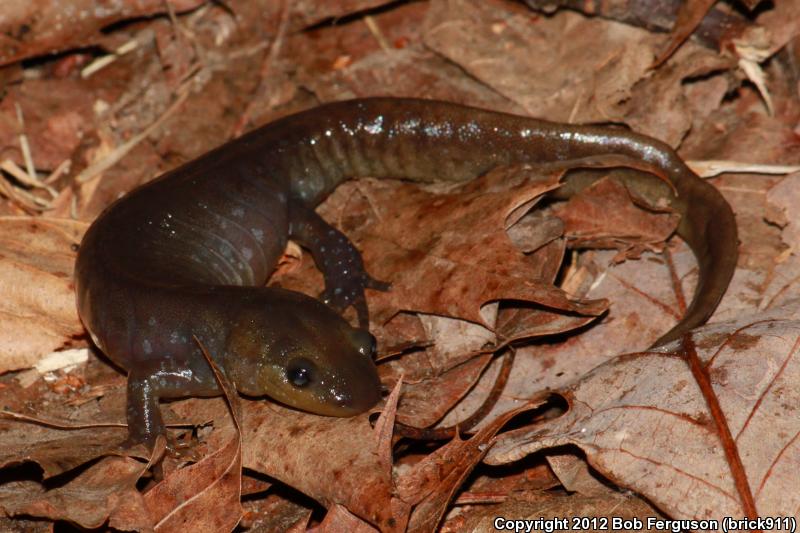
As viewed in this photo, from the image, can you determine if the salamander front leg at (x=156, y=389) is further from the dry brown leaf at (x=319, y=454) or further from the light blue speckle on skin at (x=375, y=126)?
the light blue speckle on skin at (x=375, y=126)

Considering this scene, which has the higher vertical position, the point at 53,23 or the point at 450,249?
the point at 53,23

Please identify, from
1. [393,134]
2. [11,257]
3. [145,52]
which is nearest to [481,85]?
[393,134]

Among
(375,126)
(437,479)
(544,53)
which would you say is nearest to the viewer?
(437,479)

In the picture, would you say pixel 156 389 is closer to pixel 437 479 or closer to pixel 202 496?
pixel 202 496

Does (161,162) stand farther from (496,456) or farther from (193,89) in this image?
(496,456)

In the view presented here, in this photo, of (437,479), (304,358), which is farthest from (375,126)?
(437,479)

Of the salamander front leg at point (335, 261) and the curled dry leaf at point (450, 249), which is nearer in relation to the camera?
the curled dry leaf at point (450, 249)

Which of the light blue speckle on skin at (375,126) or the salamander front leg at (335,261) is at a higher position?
the light blue speckle on skin at (375,126)

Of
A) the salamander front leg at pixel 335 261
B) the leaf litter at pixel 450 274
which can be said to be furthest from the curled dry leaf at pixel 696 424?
the salamander front leg at pixel 335 261
